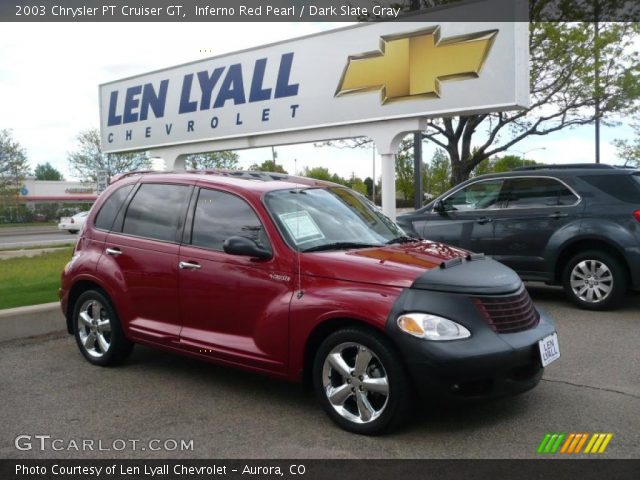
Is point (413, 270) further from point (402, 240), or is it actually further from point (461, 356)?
point (402, 240)

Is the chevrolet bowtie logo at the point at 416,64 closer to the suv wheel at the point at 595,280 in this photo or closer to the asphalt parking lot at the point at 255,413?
the suv wheel at the point at 595,280

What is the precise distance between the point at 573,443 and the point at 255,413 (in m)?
2.10

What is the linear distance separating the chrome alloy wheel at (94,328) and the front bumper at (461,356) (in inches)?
117

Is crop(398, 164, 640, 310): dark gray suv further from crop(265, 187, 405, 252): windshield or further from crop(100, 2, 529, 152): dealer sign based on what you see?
crop(265, 187, 405, 252): windshield

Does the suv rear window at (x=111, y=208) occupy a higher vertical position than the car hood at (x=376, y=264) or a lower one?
higher

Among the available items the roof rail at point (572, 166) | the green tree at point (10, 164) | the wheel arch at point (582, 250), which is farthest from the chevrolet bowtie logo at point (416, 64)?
the green tree at point (10, 164)

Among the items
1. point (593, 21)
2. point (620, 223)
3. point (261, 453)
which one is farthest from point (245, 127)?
point (593, 21)

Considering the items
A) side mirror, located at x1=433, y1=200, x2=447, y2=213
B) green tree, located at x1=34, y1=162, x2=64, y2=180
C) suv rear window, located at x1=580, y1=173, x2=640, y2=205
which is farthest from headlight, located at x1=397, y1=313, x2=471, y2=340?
green tree, located at x1=34, y1=162, x2=64, y2=180

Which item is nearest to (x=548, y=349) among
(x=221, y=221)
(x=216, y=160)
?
(x=221, y=221)

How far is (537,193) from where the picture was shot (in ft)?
28.5

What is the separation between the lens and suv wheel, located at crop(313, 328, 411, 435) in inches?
154

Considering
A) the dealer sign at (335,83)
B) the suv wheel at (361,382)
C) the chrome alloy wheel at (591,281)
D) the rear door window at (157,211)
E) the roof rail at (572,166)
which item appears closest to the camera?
the suv wheel at (361,382)

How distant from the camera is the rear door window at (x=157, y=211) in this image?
208 inches

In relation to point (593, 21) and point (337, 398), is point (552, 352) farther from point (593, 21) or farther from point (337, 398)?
point (593, 21)
